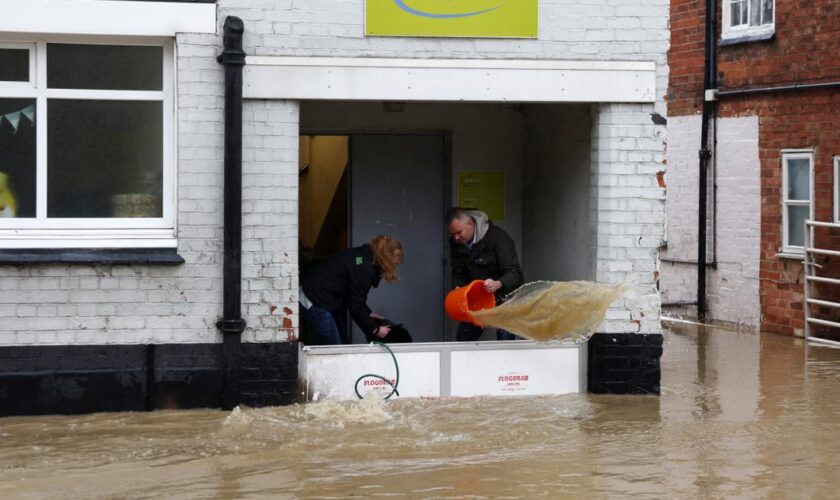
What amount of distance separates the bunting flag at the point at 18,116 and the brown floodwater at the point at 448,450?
2330mm

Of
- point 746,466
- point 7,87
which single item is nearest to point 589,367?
point 746,466

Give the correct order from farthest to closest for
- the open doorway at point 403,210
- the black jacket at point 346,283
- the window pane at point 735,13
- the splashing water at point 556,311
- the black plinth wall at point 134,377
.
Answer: the window pane at point 735,13
the open doorway at point 403,210
the black jacket at point 346,283
the splashing water at point 556,311
the black plinth wall at point 134,377

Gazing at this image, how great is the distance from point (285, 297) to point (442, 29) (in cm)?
252

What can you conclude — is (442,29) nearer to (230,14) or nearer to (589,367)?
(230,14)

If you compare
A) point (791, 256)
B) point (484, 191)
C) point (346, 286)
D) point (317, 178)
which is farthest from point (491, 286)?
point (791, 256)

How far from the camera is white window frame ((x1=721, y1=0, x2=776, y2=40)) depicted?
17.8 m

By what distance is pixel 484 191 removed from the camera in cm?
1378

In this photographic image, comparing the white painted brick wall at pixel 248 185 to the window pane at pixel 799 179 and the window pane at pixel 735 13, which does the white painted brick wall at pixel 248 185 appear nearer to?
the window pane at pixel 799 179

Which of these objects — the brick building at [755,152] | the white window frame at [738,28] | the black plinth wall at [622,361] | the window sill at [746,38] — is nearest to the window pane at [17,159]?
the black plinth wall at [622,361]

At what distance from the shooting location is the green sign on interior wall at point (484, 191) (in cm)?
1368

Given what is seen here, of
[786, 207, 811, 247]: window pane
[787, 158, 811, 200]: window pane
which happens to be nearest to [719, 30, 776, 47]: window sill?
[787, 158, 811, 200]: window pane

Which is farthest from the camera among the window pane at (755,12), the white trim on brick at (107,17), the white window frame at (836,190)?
the window pane at (755,12)

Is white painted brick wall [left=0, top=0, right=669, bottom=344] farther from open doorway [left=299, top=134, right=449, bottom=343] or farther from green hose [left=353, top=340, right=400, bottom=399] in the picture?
open doorway [left=299, top=134, right=449, bottom=343]

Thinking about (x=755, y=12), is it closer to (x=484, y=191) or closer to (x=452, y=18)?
(x=484, y=191)
